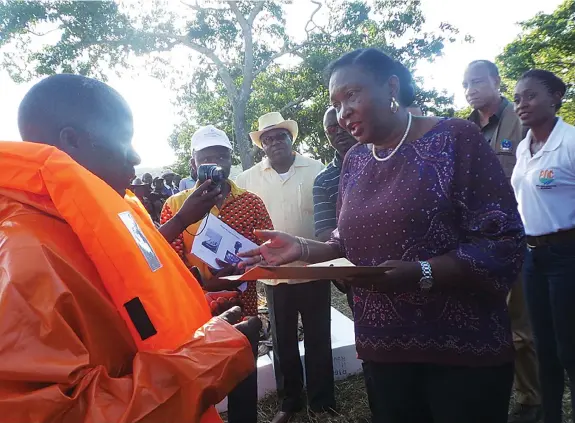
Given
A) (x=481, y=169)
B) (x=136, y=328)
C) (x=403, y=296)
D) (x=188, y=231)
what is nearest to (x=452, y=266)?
(x=403, y=296)

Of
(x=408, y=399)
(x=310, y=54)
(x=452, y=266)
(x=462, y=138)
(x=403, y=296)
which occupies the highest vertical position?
(x=310, y=54)

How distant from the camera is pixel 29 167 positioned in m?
1.09

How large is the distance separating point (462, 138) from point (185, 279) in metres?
1.08

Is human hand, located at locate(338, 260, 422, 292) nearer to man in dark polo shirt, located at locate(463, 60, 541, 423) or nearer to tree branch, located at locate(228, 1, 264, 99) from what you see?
man in dark polo shirt, located at locate(463, 60, 541, 423)

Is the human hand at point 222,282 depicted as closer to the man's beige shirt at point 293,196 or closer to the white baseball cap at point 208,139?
the white baseball cap at point 208,139

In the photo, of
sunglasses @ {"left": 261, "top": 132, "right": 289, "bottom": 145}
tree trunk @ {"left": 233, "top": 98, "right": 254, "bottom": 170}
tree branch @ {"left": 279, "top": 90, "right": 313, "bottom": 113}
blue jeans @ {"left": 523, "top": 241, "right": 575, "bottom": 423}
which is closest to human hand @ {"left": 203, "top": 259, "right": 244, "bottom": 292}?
sunglasses @ {"left": 261, "top": 132, "right": 289, "bottom": 145}

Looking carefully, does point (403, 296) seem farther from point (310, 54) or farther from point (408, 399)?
point (310, 54)

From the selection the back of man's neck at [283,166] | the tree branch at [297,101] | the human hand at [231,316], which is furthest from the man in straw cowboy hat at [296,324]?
the tree branch at [297,101]

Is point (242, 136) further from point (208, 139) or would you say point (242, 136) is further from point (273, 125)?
point (208, 139)

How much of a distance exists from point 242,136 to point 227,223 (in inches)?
485

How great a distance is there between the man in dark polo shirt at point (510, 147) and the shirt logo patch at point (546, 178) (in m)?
0.55

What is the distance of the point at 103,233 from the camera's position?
1077mm

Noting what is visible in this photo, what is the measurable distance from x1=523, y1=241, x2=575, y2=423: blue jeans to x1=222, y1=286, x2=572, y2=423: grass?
38 cm

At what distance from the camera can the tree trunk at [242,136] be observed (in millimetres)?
14734
